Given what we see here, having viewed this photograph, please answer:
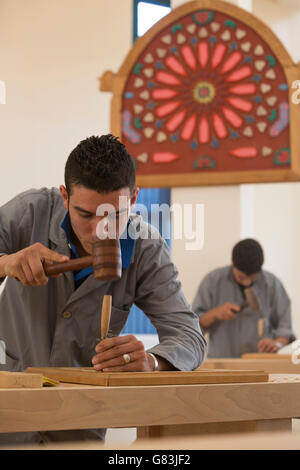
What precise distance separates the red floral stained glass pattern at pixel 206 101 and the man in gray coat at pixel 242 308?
A: 1.92 ft

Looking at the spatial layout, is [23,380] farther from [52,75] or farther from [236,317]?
[52,75]

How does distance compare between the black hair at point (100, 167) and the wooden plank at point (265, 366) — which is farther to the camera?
the wooden plank at point (265, 366)

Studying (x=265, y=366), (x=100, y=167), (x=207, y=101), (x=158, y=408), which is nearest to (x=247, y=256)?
(x=207, y=101)

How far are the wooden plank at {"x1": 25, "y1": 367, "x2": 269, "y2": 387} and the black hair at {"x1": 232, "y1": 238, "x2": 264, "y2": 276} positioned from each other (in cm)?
242

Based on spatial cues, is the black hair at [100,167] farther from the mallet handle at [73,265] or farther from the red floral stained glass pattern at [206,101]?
→ the red floral stained glass pattern at [206,101]

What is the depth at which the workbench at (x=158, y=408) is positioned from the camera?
40.7 inches

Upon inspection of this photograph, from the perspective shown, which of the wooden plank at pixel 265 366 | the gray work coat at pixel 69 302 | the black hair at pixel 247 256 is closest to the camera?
the gray work coat at pixel 69 302

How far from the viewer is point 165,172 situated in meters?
3.64

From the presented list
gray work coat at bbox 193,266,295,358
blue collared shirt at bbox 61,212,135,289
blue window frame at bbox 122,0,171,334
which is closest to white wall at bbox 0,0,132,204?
blue window frame at bbox 122,0,171,334

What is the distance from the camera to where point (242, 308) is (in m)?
3.86

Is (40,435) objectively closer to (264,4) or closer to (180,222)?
(180,222)

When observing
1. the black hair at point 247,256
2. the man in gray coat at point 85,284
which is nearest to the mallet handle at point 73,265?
the man in gray coat at point 85,284

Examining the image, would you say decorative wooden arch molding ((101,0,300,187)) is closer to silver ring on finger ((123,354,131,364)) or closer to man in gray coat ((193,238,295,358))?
man in gray coat ((193,238,295,358))

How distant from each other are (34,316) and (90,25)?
12.6 ft
